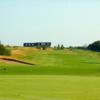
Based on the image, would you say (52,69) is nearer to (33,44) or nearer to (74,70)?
(74,70)
